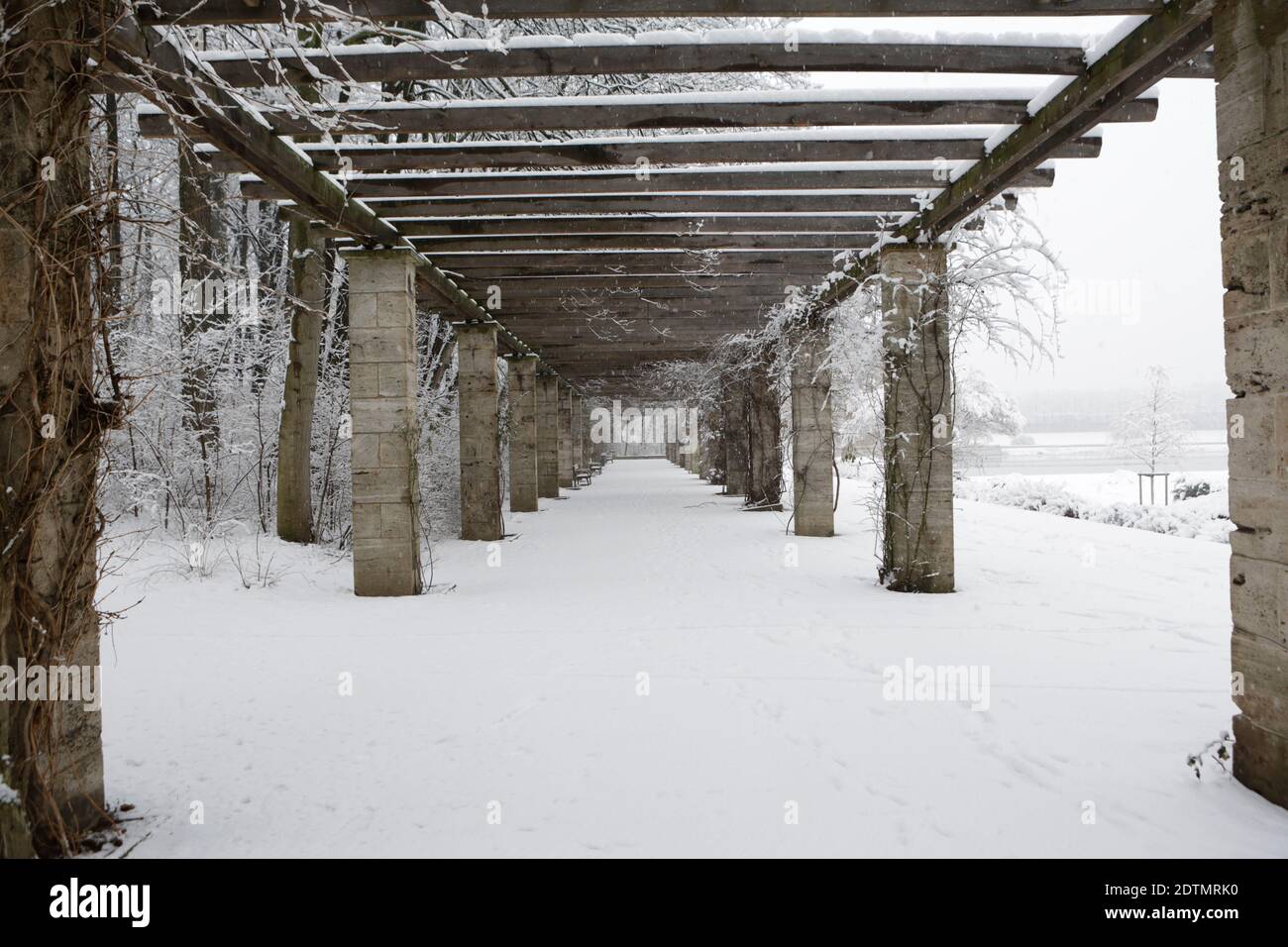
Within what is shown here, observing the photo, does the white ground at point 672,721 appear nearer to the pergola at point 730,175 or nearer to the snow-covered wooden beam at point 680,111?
the pergola at point 730,175

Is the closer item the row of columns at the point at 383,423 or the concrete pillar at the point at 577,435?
the row of columns at the point at 383,423

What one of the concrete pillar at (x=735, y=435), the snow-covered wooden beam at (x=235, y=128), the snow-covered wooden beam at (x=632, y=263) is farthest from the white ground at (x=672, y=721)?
the concrete pillar at (x=735, y=435)

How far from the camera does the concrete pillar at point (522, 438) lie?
1661cm

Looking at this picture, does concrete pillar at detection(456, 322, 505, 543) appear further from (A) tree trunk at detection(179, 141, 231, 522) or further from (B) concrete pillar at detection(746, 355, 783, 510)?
(B) concrete pillar at detection(746, 355, 783, 510)

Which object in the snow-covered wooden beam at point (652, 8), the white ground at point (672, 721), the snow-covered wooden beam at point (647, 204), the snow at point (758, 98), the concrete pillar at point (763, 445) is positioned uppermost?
the snow at point (758, 98)

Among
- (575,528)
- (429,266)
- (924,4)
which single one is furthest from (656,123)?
(575,528)

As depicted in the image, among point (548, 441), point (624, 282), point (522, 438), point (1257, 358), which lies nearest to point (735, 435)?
point (522, 438)

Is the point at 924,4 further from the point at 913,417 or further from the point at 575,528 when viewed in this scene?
the point at 575,528

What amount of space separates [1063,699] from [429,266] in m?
7.27

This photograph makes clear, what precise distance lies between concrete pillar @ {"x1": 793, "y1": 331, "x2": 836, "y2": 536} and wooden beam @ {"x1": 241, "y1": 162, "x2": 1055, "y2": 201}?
512 centimetres

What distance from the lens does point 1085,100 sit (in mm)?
4516

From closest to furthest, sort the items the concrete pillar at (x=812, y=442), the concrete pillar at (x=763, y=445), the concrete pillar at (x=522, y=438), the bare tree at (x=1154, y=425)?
the concrete pillar at (x=812, y=442)
the concrete pillar at (x=763, y=445)
the concrete pillar at (x=522, y=438)
the bare tree at (x=1154, y=425)

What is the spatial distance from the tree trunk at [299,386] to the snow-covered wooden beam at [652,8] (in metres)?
5.34

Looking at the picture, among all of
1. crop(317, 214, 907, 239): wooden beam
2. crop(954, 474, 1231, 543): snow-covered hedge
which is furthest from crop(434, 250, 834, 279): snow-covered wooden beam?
crop(954, 474, 1231, 543): snow-covered hedge
